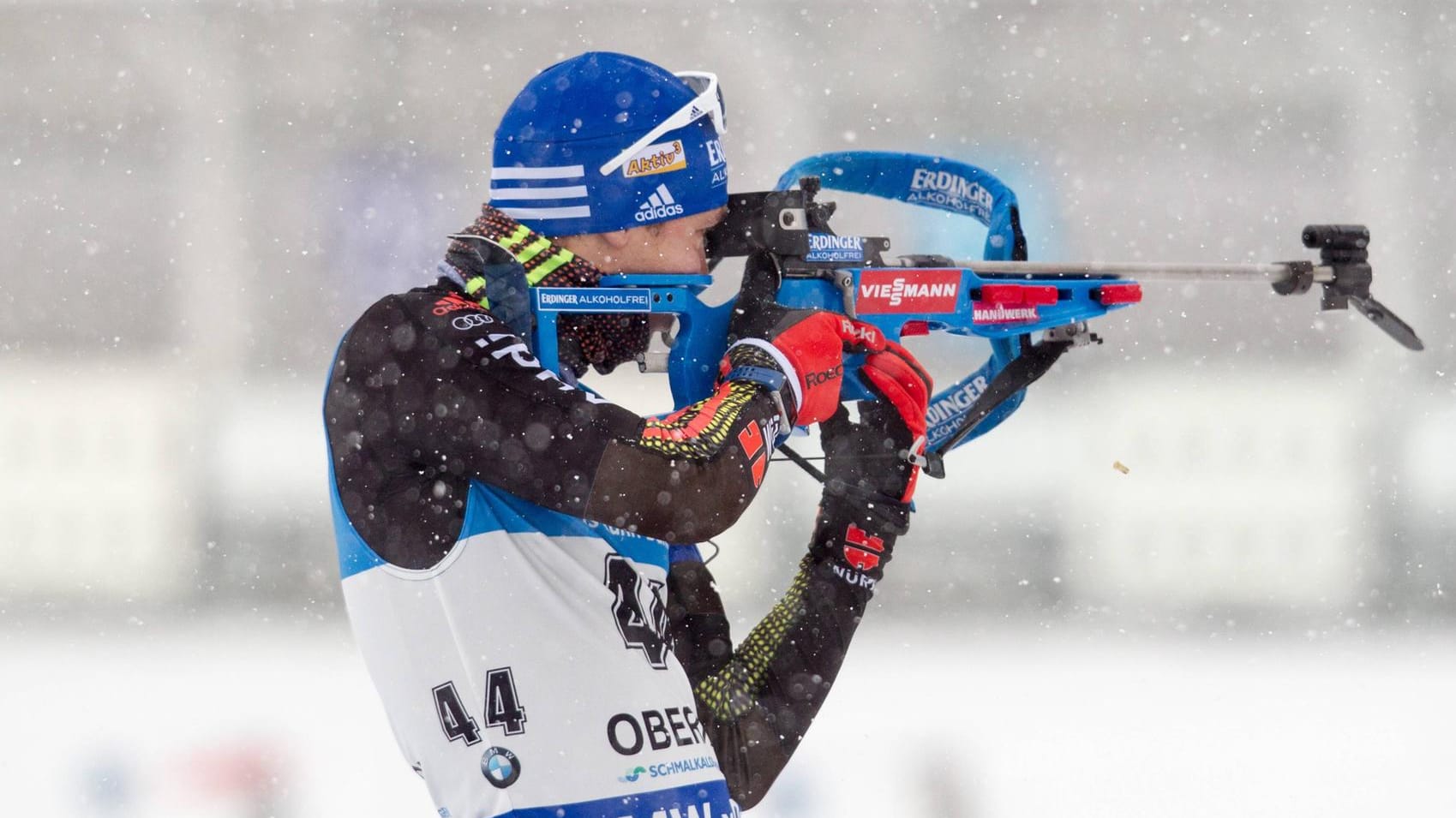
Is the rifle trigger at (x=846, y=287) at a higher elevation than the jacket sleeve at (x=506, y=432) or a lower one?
higher

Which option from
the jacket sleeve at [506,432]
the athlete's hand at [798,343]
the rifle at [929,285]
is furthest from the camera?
the rifle at [929,285]

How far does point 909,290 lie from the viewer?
2.11 meters

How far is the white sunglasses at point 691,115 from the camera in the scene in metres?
1.70

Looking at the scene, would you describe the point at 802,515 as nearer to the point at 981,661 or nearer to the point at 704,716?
the point at 981,661

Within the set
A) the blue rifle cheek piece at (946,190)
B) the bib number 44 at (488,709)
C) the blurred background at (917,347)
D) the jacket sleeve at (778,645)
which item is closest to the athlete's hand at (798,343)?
the jacket sleeve at (778,645)

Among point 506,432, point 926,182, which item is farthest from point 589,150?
point 926,182

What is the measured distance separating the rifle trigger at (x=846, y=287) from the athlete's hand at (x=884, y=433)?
0.27ft

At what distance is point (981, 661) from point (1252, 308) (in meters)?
1.57

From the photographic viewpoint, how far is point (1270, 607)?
169 inches

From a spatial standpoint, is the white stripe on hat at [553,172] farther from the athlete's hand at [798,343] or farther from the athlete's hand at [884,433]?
the athlete's hand at [884,433]

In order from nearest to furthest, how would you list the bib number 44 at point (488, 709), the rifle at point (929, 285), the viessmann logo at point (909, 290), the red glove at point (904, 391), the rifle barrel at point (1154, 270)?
the bib number 44 at point (488, 709)
the rifle at point (929, 285)
the red glove at point (904, 391)
the viessmann logo at point (909, 290)
the rifle barrel at point (1154, 270)

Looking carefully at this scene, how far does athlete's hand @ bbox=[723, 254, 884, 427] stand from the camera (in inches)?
65.9

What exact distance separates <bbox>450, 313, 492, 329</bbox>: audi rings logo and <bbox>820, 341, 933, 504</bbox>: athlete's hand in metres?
0.62

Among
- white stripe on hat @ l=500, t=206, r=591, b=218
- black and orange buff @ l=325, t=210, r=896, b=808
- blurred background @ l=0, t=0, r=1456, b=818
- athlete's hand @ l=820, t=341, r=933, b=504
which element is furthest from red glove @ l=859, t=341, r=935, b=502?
blurred background @ l=0, t=0, r=1456, b=818
